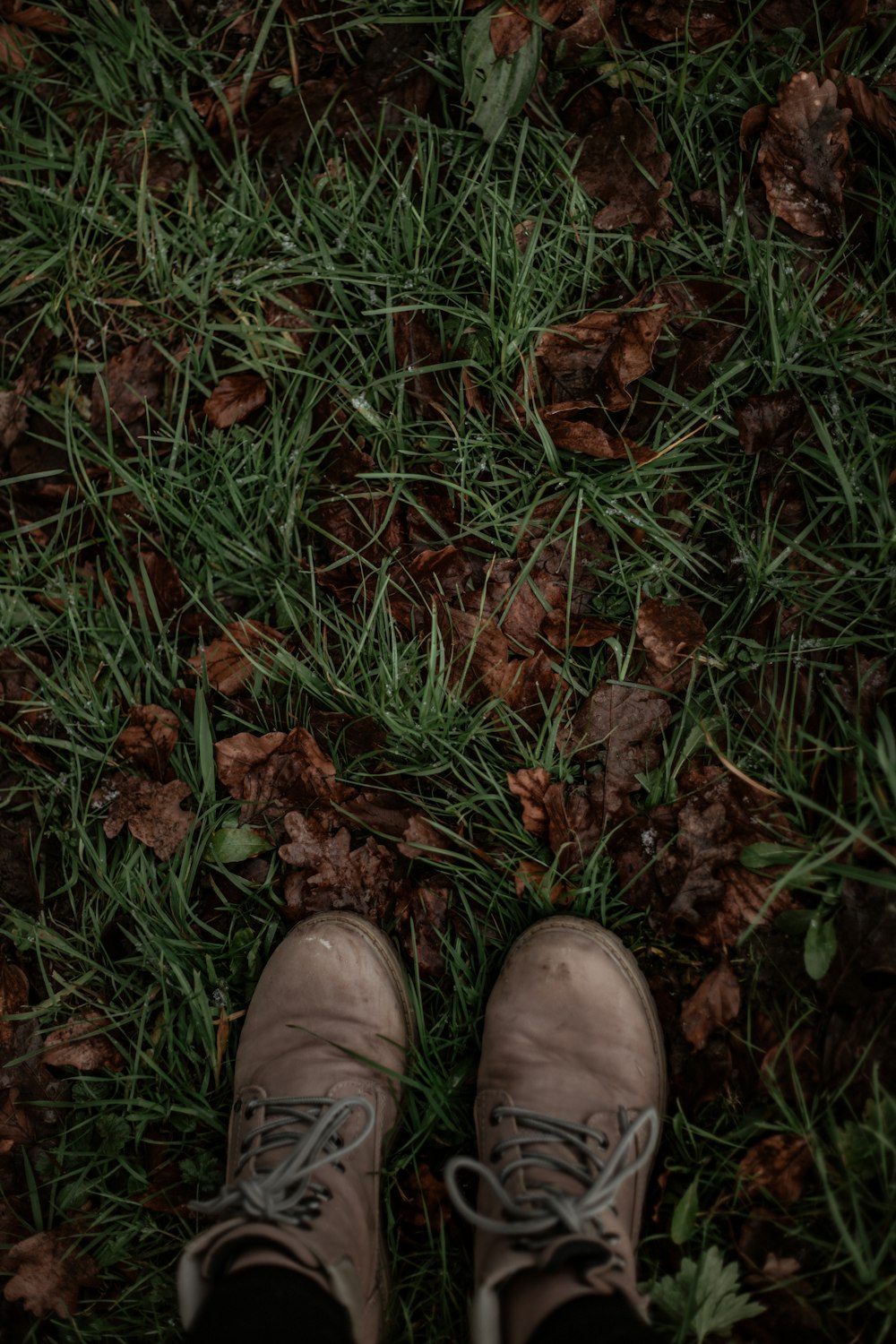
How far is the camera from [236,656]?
1.94 m

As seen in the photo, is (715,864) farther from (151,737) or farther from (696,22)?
(696,22)

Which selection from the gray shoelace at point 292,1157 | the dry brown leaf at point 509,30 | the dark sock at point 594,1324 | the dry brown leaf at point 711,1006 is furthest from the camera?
the dry brown leaf at point 509,30

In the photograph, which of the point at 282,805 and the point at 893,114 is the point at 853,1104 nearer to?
the point at 282,805

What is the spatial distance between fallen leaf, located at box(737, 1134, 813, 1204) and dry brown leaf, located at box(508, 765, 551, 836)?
74 cm

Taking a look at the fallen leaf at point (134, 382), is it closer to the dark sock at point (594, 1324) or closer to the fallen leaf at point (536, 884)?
the fallen leaf at point (536, 884)

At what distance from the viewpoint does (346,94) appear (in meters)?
2.03

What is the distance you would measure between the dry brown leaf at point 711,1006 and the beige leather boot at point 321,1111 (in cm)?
61

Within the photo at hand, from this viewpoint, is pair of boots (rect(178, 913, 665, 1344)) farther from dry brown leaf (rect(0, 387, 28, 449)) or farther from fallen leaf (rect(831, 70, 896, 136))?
fallen leaf (rect(831, 70, 896, 136))

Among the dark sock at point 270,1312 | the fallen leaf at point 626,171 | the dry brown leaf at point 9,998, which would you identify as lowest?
the dry brown leaf at point 9,998

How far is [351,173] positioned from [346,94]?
0.24 meters

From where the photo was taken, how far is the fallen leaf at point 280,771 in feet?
6.00

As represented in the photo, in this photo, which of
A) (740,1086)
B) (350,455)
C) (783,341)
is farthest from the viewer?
(350,455)

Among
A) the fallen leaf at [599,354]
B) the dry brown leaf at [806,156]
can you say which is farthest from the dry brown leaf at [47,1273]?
the dry brown leaf at [806,156]

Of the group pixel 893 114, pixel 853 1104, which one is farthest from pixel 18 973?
pixel 893 114
